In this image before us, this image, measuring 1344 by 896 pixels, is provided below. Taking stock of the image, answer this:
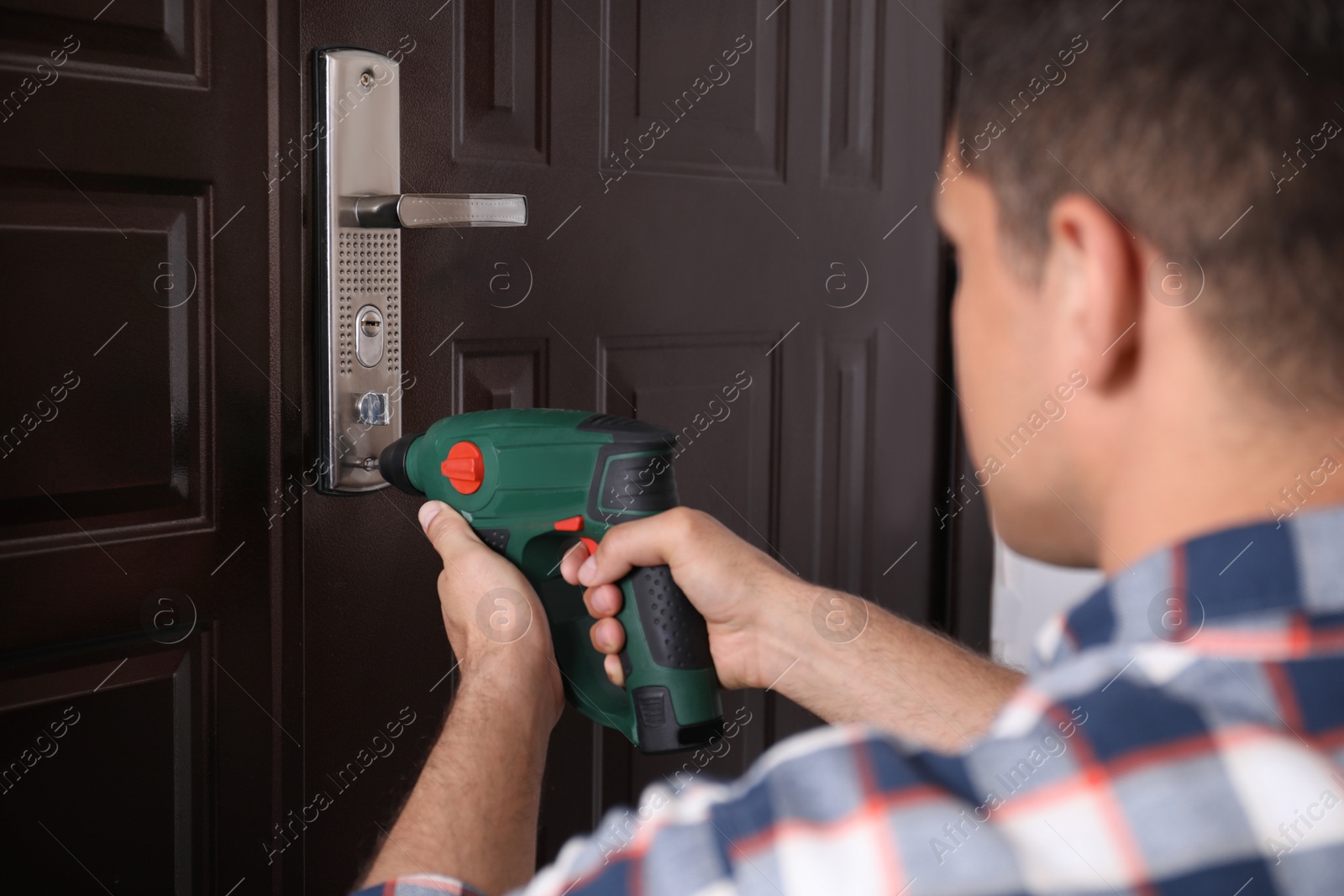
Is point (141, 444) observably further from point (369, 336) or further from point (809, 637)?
point (809, 637)

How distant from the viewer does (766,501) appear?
4.75 feet

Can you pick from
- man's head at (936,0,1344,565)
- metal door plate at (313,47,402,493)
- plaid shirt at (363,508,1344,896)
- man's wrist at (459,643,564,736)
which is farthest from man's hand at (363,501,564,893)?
man's head at (936,0,1344,565)

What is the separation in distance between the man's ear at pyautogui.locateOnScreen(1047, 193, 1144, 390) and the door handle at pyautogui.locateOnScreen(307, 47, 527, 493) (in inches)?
22.1

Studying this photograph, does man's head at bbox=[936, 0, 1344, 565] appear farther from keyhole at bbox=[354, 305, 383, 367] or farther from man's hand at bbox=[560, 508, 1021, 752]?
keyhole at bbox=[354, 305, 383, 367]

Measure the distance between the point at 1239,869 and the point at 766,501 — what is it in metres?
1.04

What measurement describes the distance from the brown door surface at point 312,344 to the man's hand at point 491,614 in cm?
14

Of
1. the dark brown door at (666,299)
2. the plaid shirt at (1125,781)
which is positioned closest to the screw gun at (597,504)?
the dark brown door at (666,299)

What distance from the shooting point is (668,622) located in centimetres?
97

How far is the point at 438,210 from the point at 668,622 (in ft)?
1.32

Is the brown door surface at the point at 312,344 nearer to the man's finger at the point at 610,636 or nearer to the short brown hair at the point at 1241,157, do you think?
the man's finger at the point at 610,636

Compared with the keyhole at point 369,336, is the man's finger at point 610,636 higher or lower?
lower

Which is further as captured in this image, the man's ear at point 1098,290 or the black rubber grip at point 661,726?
the black rubber grip at point 661,726

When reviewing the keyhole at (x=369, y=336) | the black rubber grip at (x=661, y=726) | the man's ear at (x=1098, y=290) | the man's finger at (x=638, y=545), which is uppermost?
the man's ear at (x=1098, y=290)

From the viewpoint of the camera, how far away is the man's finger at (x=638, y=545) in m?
0.97
